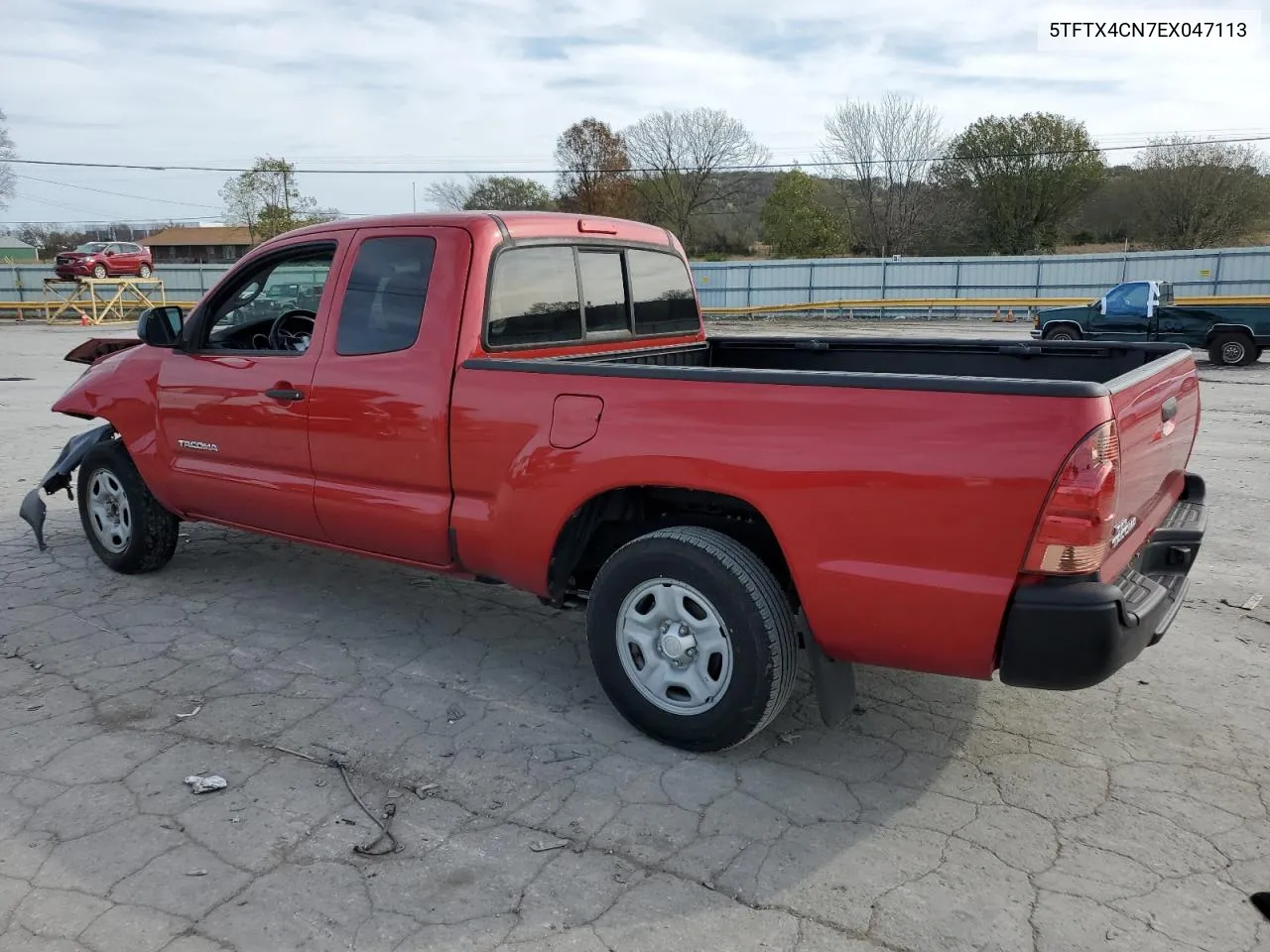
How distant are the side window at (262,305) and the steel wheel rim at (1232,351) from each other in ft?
58.0

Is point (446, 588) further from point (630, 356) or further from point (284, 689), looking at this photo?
point (630, 356)

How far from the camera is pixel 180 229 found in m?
98.2

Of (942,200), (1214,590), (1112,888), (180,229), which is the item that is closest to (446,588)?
(1112,888)

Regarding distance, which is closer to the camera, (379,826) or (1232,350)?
(379,826)

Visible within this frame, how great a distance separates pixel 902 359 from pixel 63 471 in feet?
15.9

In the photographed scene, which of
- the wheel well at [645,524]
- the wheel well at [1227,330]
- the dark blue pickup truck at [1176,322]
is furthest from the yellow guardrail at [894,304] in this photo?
the wheel well at [645,524]

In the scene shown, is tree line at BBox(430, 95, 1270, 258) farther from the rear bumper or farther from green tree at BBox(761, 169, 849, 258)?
the rear bumper

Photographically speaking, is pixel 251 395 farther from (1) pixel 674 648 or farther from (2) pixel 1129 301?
(2) pixel 1129 301

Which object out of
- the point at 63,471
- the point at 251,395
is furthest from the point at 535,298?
the point at 63,471

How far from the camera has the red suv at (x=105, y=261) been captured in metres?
35.6

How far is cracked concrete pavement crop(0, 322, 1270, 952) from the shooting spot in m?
2.50

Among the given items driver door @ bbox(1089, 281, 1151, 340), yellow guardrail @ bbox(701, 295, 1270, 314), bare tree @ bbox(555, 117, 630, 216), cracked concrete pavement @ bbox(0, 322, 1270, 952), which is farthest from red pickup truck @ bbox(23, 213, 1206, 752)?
bare tree @ bbox(555, 117, 630, 216)

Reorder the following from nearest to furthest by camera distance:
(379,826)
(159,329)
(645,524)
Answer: (379,826) → (645,524) → (159,329)

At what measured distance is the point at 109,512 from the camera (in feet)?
17.7
